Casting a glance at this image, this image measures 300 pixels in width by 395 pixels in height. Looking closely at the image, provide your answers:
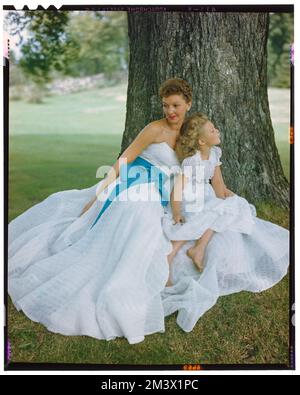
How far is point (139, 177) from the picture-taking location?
3.20 metres

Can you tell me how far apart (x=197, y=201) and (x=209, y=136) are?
0.36 metres

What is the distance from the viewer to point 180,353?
125 inches

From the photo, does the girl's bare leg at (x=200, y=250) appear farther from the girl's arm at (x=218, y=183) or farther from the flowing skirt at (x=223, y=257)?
the girl's arm at (x=218, y=183)

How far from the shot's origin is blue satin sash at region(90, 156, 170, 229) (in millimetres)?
3182

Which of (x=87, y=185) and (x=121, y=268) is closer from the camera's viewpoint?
(x=121, y=268)

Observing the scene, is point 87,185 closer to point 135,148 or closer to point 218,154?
point 135,148

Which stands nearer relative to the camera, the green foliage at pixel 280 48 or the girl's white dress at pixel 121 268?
the girl's white dress at pixel 121 268

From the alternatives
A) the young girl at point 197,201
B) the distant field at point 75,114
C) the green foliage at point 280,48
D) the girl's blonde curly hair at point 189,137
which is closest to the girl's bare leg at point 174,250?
the young girl at point 197,201

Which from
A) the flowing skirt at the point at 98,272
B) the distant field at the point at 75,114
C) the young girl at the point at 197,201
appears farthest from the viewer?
the distant field at the point at 75,114

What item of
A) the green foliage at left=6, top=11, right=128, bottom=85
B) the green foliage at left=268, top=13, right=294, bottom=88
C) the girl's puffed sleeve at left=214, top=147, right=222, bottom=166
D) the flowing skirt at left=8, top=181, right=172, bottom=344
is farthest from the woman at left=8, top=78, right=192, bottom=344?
the green foliage at left=268, top=13, right=294, bottom=88

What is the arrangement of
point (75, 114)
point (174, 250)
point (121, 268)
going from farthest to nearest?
point (75, 114)
point (174, 250)
point (121, 268)

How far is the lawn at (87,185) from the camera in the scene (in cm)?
316

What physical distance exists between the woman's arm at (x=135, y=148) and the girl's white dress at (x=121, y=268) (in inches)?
1.3

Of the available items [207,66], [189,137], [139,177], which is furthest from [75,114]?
[207,66]
